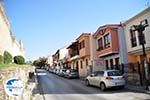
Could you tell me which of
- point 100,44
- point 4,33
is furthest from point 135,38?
point 4,33

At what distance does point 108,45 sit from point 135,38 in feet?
16.2

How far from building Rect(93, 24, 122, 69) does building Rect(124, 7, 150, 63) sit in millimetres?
1406

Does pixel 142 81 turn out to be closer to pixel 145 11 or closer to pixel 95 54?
pixel 145 11

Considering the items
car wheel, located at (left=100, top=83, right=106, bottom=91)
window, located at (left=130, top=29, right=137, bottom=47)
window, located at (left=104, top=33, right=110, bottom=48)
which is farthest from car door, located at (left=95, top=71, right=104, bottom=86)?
window, located at (left=104, top=33, right=110, bottom=48)

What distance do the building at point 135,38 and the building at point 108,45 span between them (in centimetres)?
141

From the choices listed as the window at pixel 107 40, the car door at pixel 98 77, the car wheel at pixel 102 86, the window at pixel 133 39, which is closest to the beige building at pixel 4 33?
the car door at pixel 98 77

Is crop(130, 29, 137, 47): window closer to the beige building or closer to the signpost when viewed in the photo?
the beige building

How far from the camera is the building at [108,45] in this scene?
2800 cm

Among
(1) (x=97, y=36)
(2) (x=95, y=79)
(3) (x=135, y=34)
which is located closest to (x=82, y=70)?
(1) (x=97, y=36)

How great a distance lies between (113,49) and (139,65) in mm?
7153

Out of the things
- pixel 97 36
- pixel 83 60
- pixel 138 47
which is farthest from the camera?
pixel 83 60

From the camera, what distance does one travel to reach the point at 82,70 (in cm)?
4362

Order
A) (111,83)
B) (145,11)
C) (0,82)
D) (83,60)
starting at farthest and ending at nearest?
(83,60) → (145,11) → (111,83) → (0,82)

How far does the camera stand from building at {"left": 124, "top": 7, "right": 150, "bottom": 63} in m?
22.7
